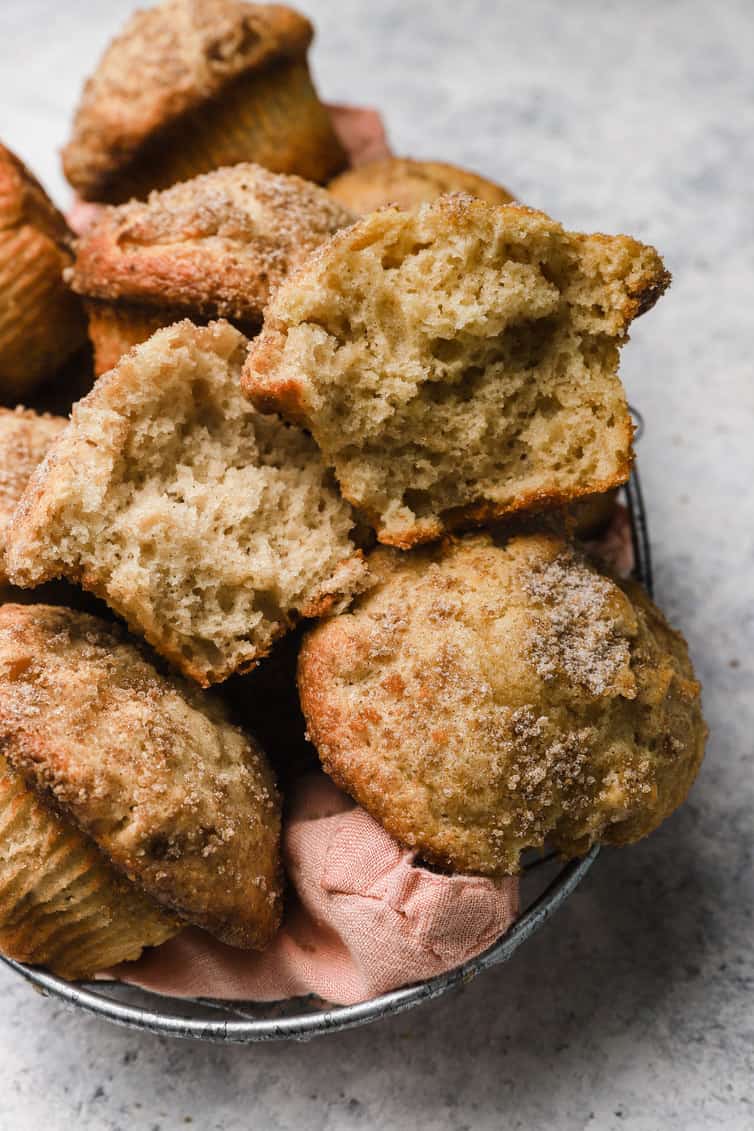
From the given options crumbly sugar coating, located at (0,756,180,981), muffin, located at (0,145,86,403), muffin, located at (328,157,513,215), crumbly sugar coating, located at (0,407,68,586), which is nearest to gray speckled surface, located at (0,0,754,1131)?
crumbly sugar coating, located at (0,756,180,981)

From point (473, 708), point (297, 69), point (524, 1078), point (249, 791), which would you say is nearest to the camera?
point (473, 708)

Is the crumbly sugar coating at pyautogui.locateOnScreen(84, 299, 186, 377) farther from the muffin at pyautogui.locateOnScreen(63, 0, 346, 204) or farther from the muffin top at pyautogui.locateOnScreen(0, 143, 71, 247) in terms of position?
the muffin at pyautogui.locateOnScreen(63, 0, 346, 204)

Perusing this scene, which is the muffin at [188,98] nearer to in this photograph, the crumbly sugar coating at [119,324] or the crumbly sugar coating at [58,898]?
the crumbly sugar coating at [119,324]

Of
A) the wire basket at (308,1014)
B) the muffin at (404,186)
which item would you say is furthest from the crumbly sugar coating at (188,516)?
the muffin at (404,186)

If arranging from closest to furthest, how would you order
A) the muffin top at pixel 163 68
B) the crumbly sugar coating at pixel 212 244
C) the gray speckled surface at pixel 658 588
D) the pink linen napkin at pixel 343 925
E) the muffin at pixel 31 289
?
1. the pink linen napkin at pixel 343 925
2. the crumbly sugar coating at pixel 212 244
3. the gray speckled surface at pixel 658 588
4. the muffin at pixel 31 289
5. the muffin top at pixel 163 68

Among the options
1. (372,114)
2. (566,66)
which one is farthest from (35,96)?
(566,66)

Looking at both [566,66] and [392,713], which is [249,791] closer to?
[392,713]
